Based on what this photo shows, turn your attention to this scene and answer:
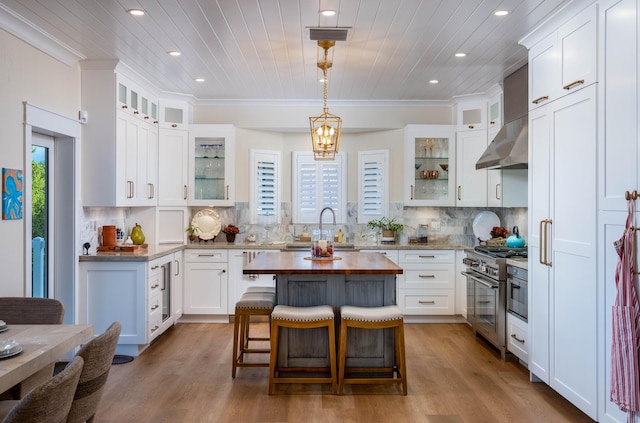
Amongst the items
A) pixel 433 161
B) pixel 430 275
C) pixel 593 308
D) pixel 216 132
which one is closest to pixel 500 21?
pixel 593 308

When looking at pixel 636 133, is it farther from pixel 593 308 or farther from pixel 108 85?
pixel 108 85

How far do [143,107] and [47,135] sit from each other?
1.23 m

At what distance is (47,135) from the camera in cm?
422

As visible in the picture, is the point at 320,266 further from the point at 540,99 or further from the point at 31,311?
the point at 540,99

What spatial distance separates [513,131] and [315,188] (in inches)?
108

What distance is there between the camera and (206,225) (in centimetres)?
619

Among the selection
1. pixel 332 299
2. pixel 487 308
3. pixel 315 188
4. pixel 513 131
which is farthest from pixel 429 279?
pixel 332 299

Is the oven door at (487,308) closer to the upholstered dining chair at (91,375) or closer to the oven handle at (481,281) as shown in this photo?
the oven handle at (481,281)

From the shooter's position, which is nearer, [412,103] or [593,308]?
[593,308]

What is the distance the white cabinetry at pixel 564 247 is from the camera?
3021mm

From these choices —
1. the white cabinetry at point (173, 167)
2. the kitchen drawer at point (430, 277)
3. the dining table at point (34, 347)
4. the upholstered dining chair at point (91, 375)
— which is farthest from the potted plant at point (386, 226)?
the upholstered dining chair at point (91, 375)

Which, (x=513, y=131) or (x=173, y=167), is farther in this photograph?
(x=173, y=167)

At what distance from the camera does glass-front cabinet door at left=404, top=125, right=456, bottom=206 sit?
606 cm

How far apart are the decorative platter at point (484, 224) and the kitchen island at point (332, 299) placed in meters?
2.53
